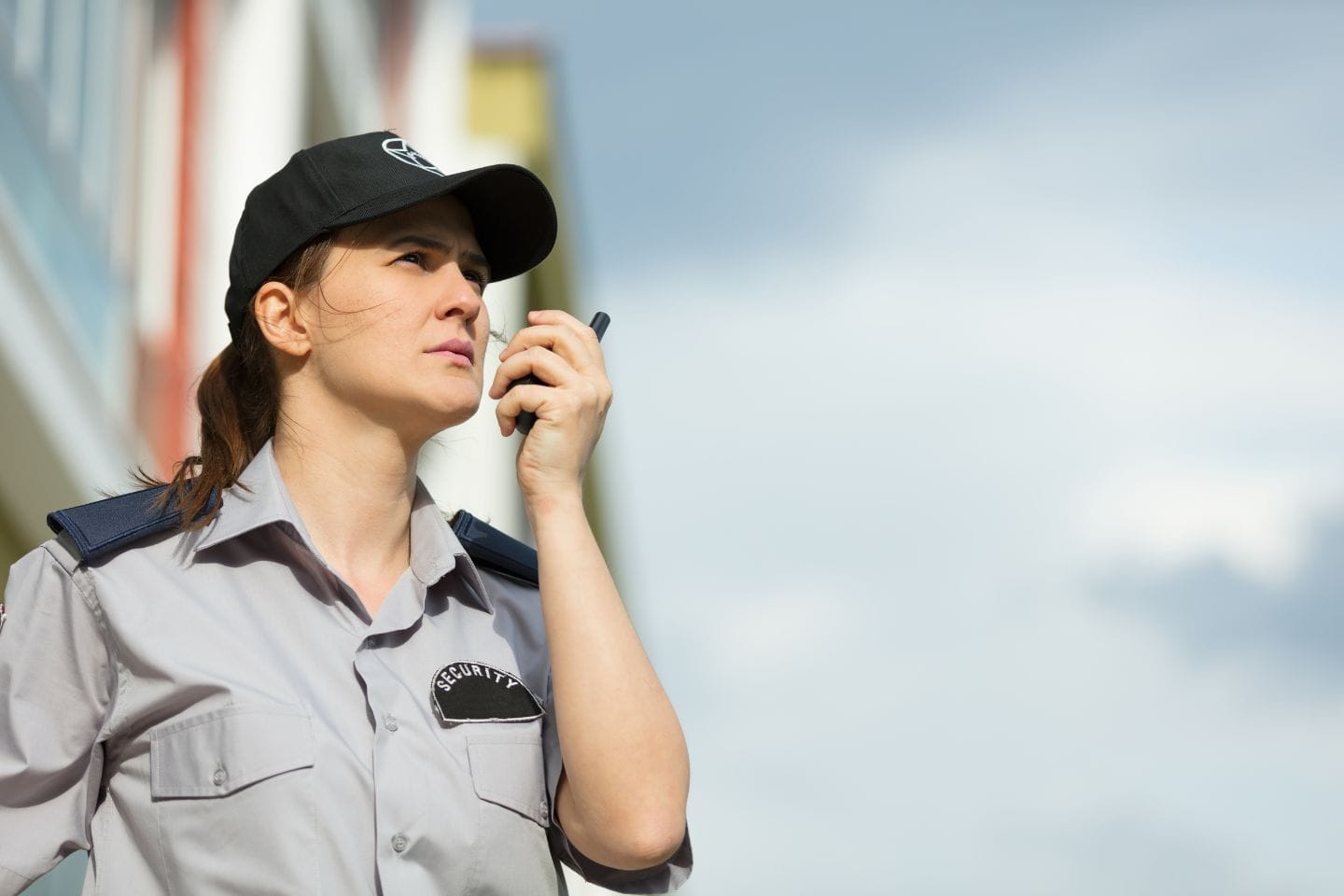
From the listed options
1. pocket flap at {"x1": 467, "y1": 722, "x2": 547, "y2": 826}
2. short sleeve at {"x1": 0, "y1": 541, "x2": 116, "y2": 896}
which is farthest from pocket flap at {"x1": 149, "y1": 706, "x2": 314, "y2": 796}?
pocket flap at {"x1": 467, "y1": 722, "x2": 547, "y2": 826}

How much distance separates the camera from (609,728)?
2293 mm

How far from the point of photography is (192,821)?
2.18 m

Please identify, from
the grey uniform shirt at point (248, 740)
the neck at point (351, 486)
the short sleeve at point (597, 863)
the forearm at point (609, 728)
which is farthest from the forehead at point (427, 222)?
the short sleeve at point (597, 863)

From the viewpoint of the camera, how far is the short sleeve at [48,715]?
2.21 meters

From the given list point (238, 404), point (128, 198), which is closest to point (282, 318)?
point (238, 404)

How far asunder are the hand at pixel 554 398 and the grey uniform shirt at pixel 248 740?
0.26 m

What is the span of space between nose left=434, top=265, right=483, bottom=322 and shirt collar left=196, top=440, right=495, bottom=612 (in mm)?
297

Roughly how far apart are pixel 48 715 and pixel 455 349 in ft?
2.37

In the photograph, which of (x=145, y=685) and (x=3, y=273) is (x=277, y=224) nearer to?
(x=145, y=685)

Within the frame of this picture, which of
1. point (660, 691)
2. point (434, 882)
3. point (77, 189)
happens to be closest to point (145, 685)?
point (434, 882)

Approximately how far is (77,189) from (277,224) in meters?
3.99

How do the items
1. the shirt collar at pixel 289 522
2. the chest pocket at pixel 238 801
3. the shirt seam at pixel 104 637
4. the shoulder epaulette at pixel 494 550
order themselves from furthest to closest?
the shoulder epaulette at pixel 494 550
the shirt collar at pixel 289 522
the shirt seam at pixel 104 637
the chest pocket at pixel 238 801

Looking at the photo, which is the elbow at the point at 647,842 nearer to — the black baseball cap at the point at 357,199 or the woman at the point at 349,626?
the woman at the point at 349,626

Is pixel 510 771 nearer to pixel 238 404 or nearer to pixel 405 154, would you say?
pixel 238 404
